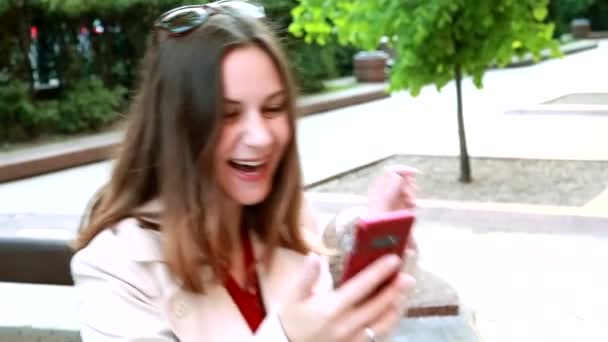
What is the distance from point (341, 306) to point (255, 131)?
1.46 ft

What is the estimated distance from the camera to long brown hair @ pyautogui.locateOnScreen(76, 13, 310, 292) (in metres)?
1.68

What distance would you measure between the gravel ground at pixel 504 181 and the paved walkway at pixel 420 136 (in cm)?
41

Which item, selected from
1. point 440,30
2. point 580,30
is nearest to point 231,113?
point 440,30

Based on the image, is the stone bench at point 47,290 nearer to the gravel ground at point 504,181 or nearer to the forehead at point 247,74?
the forehead at point 247,74

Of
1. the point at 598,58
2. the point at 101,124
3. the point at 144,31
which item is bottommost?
the point at 598,58

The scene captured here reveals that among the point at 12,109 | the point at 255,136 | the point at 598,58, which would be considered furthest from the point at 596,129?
the point at 598,58

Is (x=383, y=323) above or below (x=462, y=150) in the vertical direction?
above

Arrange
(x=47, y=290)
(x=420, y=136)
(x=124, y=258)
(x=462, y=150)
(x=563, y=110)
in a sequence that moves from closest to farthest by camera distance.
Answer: (x=124, y=258), (x=47, y=290), (x=462, y=150), (x=420, y=136), (x=563, y=110)

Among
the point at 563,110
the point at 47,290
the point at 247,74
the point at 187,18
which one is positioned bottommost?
the point at 563,110

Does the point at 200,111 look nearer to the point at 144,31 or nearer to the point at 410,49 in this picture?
the point at 410,49

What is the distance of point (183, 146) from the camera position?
1708 mm

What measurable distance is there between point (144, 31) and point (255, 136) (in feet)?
48.7

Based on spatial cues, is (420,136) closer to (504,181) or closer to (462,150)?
(504,181)

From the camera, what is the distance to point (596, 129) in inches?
498
